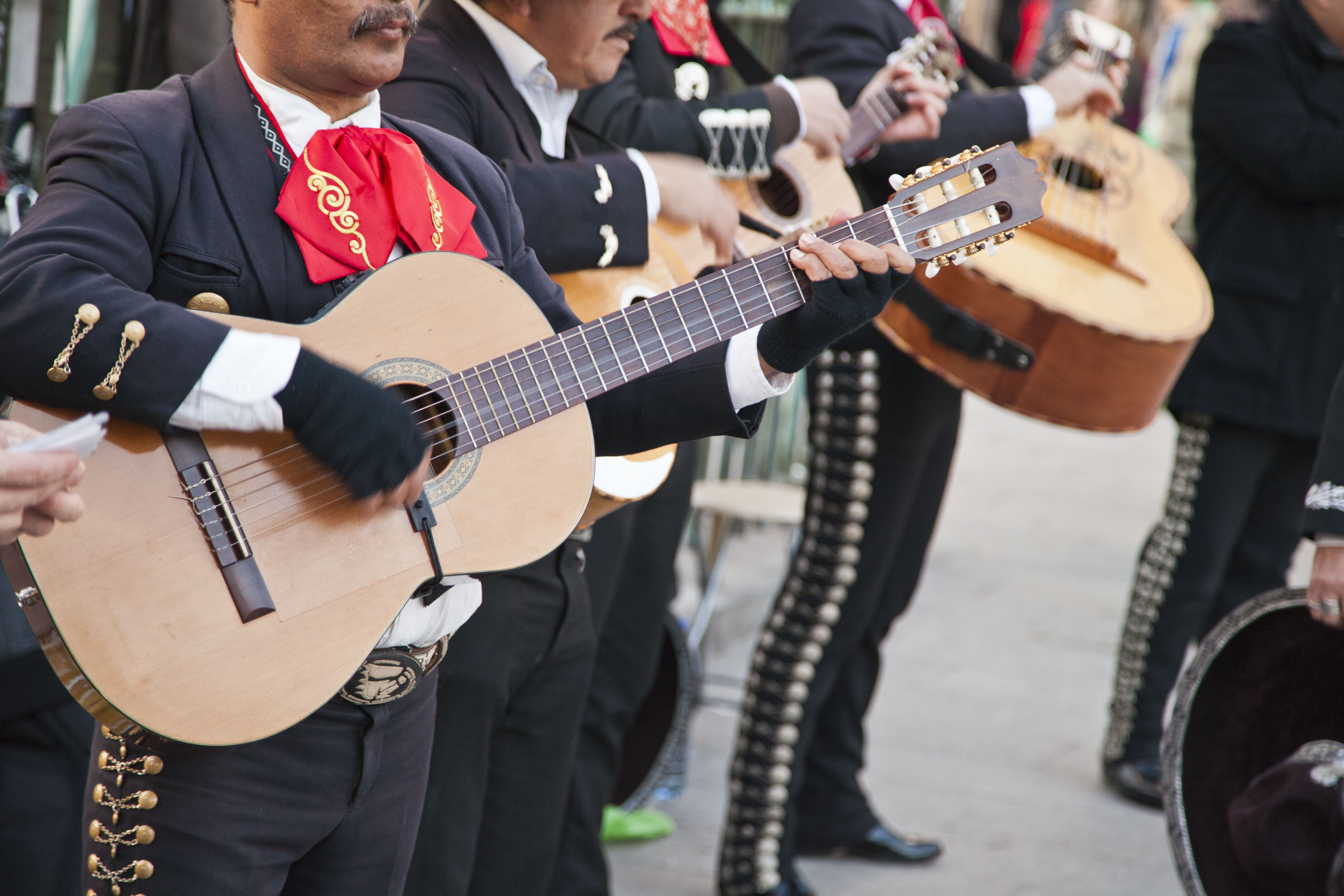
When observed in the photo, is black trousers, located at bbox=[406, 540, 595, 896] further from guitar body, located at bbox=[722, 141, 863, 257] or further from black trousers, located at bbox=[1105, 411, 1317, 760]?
black trousers, located at bbox=[1105, 411, 1317, 760]

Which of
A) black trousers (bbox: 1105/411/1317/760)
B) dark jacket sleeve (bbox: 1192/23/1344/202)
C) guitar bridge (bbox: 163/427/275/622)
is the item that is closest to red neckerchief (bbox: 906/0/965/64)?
dark jacket sleeve (bbox: 1192/23/1344/202)

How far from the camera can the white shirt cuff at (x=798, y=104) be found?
8.72 feet

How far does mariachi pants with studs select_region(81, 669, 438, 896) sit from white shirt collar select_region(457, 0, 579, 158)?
1058 mm

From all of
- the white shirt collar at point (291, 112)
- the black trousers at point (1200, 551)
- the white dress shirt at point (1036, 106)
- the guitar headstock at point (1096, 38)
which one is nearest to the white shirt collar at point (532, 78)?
the white shirt collar at point (291, 112)

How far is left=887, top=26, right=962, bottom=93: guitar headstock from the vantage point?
2936 millimetres

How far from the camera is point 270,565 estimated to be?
1492 mm

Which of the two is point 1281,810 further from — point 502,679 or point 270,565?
point 270,565

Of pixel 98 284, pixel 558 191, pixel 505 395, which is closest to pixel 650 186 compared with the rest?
pixel 558 191

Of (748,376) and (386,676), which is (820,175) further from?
(386,676)

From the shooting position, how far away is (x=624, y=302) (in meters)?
2.22

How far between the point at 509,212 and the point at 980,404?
8.82 metres

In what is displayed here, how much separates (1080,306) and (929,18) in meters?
0.89

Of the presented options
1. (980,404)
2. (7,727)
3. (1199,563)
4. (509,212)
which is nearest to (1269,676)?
(1199,563)

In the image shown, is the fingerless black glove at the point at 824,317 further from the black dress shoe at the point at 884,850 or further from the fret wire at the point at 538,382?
the black dress shoe at the point at 884,850
